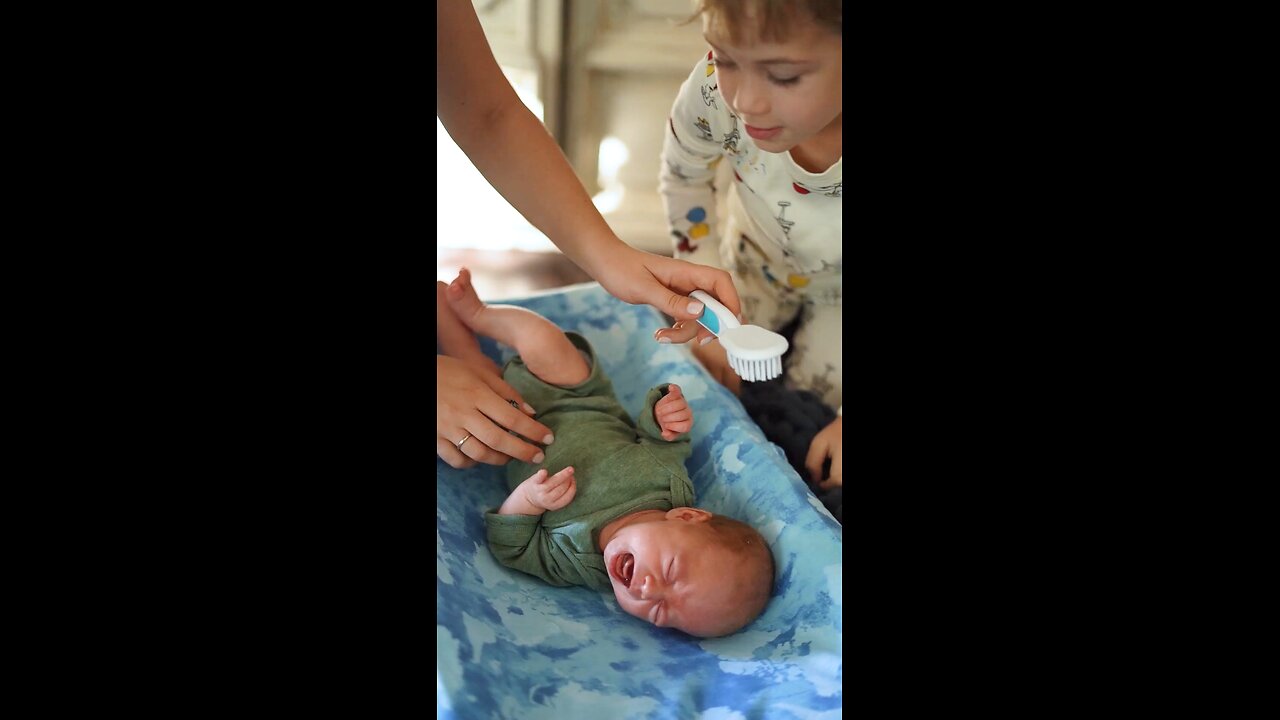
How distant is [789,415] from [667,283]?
0.74ft

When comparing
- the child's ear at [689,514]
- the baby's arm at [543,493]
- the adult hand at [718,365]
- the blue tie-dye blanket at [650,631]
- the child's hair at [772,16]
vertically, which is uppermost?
the child's hair at [772,16]

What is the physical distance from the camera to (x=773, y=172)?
3.43ft

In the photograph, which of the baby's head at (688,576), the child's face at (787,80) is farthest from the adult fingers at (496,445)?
the child's face at (787,80)

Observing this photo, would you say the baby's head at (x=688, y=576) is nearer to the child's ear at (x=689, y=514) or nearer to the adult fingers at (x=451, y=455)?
the child's ear at (x=689, y=514)

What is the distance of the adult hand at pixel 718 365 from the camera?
3.71 feet

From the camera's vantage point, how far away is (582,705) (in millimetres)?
868

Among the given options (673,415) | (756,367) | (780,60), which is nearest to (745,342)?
(756,367)

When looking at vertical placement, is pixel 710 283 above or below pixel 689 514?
above

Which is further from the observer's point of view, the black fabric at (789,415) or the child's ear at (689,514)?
the black fabric at (789,415)

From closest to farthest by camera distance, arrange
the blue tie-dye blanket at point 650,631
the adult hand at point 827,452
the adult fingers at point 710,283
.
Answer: the blue tie-dye blanket at point 650,631
the adult fingers at point 710,283
the adult hand at point 827,452

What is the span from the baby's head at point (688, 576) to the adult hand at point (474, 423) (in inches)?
5.0

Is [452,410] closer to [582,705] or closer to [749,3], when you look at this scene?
[582,705]

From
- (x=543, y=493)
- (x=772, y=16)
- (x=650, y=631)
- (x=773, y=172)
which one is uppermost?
(x=772, y=16)

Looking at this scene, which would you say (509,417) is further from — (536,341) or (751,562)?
(751,562)
